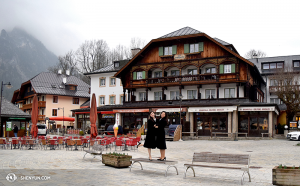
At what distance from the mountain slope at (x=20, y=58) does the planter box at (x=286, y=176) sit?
125484mm

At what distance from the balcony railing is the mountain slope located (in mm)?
97726

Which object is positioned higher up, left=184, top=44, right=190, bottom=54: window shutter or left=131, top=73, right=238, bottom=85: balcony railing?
left=184, top=44, right=190, bottom=54: window shutter

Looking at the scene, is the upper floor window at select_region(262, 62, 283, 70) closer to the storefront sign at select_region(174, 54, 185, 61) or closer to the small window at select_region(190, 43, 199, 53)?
the small window at select_region(190, 43, 199, 53)

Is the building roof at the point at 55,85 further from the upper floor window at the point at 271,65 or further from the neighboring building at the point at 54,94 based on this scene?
the upper floor window at the point at 271,65

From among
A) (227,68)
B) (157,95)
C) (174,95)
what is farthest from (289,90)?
(157,95)

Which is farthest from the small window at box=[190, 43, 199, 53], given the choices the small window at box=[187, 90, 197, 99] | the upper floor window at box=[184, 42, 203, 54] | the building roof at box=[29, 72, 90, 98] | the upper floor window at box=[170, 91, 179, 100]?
the building roof at box=[29, 72, 90, 98]

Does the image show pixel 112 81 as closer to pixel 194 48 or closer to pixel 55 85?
pixel 194 48

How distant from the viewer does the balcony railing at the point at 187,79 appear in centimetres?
3394

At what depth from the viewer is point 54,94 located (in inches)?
2146

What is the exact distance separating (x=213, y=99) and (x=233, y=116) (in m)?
3.43

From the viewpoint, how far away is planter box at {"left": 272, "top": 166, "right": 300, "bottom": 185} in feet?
27.2

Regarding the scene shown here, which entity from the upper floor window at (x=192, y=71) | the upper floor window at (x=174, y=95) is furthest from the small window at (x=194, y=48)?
the upper floor window at (x=174, y=95)

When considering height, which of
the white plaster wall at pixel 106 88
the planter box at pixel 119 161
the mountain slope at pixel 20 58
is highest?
the mountain slope at pixel 20 58

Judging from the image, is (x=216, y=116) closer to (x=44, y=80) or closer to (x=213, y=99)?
(x=213, y=99)
